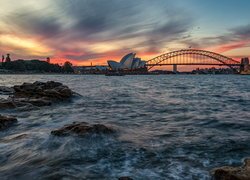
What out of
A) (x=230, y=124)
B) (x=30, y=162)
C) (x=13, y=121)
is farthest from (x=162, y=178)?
(x=13, y=121)

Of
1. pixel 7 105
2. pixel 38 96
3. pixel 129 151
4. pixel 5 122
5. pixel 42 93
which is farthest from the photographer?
pixel 42 93

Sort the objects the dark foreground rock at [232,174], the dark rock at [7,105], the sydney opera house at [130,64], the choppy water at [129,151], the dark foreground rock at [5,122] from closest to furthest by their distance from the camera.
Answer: the dark foreground rock at [232,174] < the choppy water at [129,151] < the dark foreground rock at [5,122] < the dark rock at [7,105] < the sydney opera house at [130,64]

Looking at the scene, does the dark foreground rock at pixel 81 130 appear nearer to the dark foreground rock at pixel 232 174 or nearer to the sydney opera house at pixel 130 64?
the dark foreground rock at pixel 232 174

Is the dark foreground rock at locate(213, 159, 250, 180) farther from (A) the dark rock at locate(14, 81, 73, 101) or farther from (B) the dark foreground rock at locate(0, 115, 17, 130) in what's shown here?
(A) the dark rock at locate(14, 81, 73, 101)

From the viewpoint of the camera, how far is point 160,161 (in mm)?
7195

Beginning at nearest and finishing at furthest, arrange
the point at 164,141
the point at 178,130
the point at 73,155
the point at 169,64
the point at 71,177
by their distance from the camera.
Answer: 1. the point at 71,177
2. the point at 73,155
3. the point at 164,141
4. the point at 178,130
5. the point at 169,64

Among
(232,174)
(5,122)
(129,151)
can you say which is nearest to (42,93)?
(5,122)

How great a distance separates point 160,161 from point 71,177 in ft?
7.77

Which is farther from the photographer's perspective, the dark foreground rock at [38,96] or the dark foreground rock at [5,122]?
the dark foreground rock at [38,96]

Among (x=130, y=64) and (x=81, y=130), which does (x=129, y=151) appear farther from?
(x=130, y=64)

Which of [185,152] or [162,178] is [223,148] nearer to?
[185,152]

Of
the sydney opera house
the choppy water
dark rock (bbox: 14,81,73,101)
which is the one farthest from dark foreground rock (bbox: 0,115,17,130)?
the sydney opera house

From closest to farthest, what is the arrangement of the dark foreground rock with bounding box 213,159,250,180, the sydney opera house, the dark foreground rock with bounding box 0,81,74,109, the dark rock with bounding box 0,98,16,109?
the dark foreground rock with bounding box 213,159,250,180 → the dark rock with bounding box 0,98,16,109 → the dark foreground rock with bounding box 0,81,74,109 → the sydney opera house

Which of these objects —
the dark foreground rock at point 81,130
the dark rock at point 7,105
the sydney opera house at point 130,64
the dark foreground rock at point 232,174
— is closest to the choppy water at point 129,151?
the dark foreground rock at point 81,130
